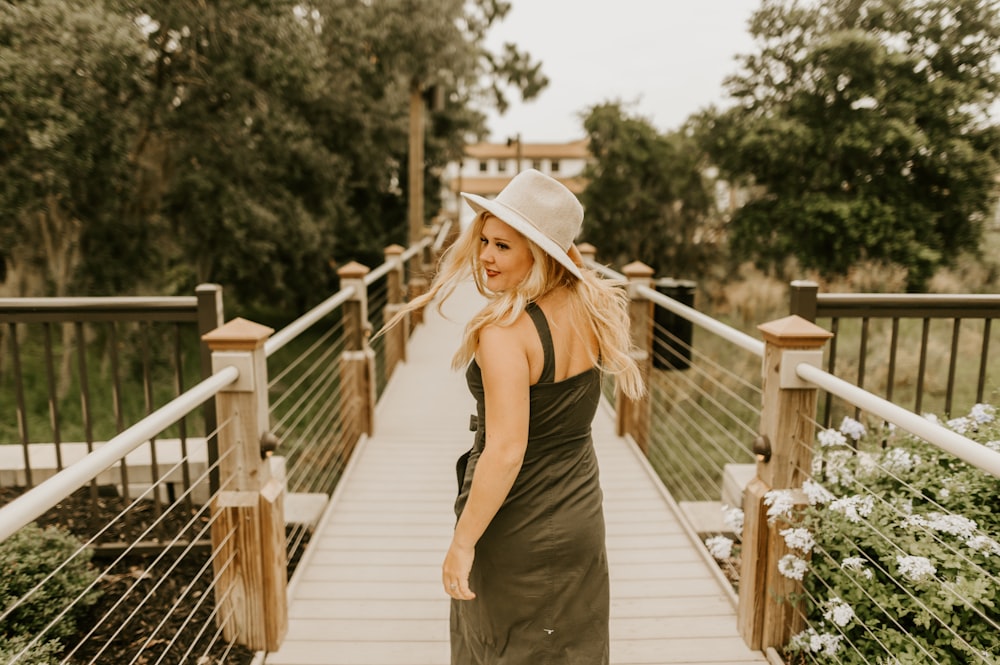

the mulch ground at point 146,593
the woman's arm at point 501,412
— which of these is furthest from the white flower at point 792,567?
the mulch ground at point 146,593

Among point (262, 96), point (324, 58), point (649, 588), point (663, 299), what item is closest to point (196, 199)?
point (262, 96)

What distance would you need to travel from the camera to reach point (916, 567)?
1.99 metres

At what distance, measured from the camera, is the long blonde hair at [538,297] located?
1571mm

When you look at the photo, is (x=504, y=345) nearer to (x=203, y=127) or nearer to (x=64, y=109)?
(x=64, y=109)

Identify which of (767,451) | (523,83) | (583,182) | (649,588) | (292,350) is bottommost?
(292,350)

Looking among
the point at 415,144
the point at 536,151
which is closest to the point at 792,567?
the point at 415,144

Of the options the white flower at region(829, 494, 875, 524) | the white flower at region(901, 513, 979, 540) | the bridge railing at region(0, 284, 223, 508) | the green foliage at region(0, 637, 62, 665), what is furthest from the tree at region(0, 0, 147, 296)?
the white flower at region(901, 513, 979, 540)

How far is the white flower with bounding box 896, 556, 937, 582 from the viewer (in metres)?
1.97

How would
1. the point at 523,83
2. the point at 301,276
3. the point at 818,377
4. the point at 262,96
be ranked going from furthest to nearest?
the point at 523,83 → the point at 301,276 → the point at 262,96 → the point at 818,377

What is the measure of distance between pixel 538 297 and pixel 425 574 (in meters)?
2.16

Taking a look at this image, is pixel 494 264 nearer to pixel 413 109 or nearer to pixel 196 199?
pixel 413 109

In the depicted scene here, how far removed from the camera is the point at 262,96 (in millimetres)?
11109

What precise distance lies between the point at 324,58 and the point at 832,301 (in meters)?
10.1

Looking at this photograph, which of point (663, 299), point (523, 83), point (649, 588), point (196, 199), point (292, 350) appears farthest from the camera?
point (523, 83)
